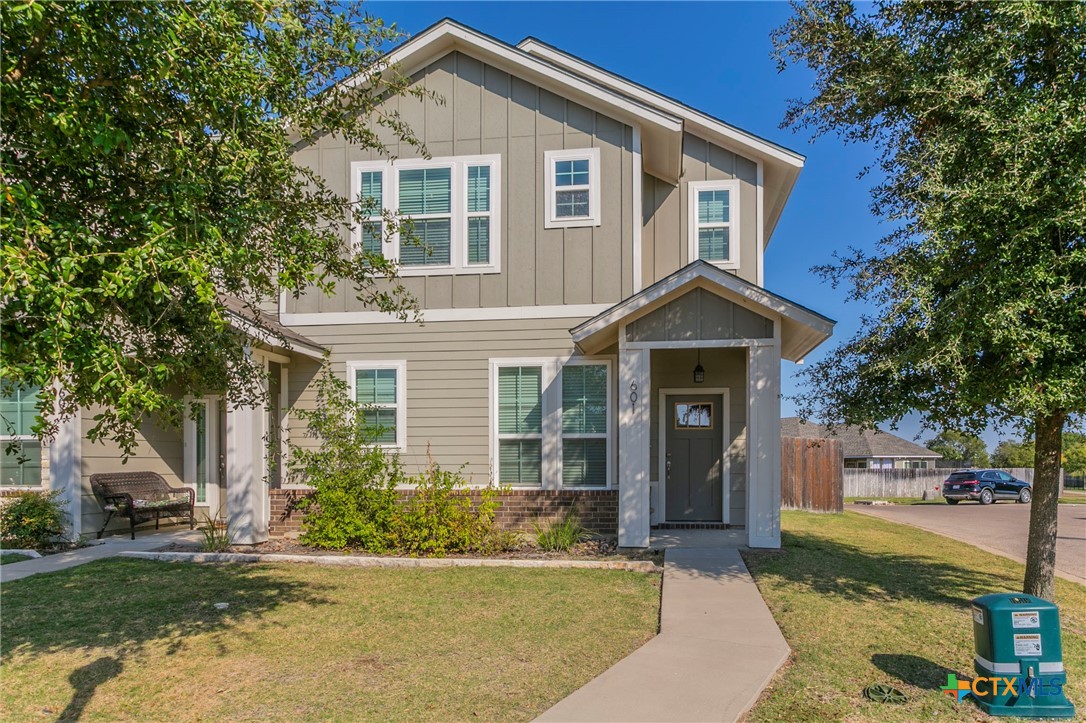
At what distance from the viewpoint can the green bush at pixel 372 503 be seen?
30.7 feet

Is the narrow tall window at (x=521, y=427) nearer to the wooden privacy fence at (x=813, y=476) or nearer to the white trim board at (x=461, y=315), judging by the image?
the white trim board at (x=461, y=315)

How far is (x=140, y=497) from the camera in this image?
10945 millimetres

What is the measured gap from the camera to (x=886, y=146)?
24.0ft

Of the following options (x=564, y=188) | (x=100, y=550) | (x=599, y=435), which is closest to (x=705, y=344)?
(x=599, y=435)

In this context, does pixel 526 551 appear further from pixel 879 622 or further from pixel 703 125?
pixel 703 125

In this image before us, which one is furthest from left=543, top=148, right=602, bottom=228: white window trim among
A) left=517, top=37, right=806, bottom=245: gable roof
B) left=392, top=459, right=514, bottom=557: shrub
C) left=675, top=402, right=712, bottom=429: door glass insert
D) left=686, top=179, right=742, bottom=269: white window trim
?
left=392, top=459, right=514, bottom=557: shrub

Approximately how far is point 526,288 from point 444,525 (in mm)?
3867

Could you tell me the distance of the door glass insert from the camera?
1163 centimetres

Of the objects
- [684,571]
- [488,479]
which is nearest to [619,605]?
[684,571]

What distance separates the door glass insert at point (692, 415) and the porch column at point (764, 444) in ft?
7.56

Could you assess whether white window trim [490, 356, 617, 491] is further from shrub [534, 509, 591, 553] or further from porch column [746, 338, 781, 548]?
porch column [746, 338, 781, 548]

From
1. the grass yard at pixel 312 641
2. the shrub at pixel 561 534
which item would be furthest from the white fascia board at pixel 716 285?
the grass yard at pixel 312 641

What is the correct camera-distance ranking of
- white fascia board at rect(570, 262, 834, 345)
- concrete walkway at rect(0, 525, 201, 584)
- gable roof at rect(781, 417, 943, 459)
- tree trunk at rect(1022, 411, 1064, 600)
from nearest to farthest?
tree trunk at rect(1022, 411, 1064, 600), concrete walkway at rect(0, 525, 201, 584), white fascia board at rect(570, 262, 834, 345), gable roof at rect(781, 417, 943, 459)

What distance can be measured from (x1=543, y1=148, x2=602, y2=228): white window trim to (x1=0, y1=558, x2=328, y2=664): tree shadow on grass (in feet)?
20.7
